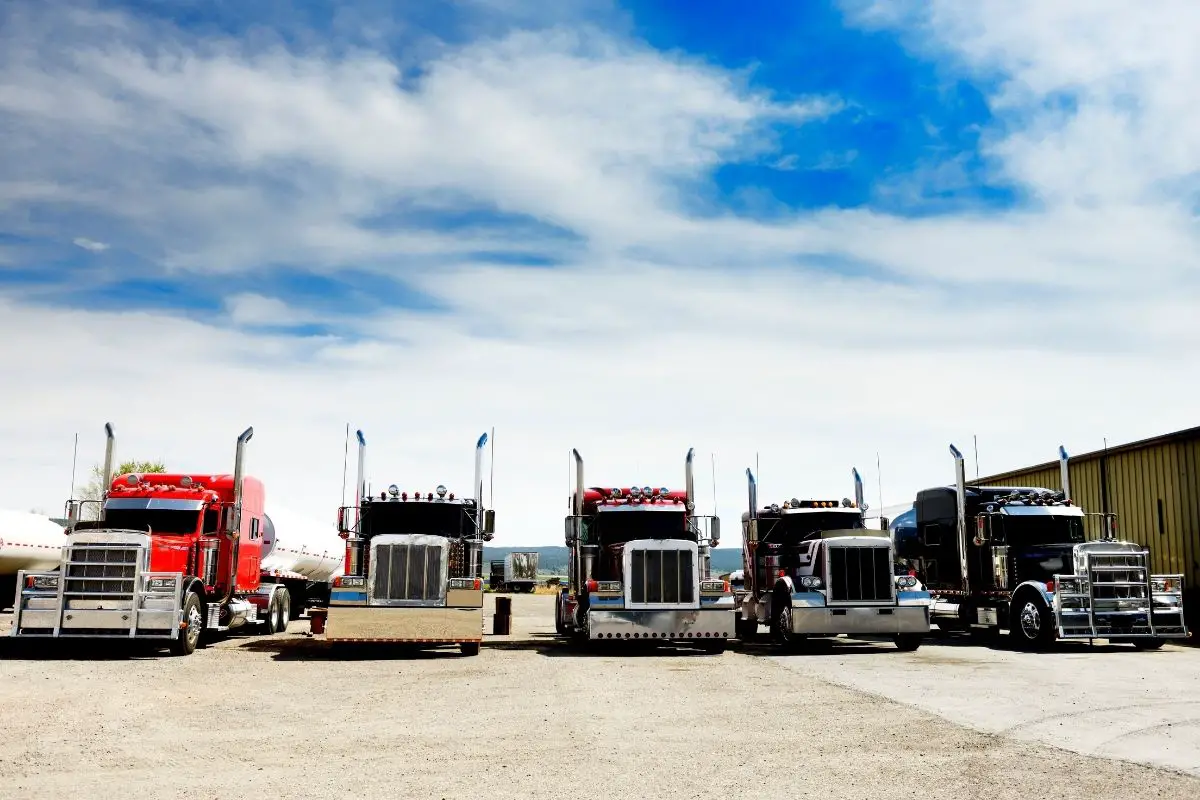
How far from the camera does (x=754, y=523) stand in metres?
22.3

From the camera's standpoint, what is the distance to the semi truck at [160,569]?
18.2 m

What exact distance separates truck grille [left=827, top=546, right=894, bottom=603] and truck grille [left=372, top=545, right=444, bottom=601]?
723 cm

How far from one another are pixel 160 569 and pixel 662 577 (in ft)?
29.4

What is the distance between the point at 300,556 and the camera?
29.8 metres

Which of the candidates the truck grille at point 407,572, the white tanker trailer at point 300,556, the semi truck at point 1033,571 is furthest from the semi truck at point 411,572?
the semi truck at point 1033,571

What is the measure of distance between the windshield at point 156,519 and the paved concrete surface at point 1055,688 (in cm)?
1109

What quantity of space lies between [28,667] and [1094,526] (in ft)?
78.1

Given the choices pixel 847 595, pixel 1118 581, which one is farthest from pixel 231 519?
pixel 1118 581

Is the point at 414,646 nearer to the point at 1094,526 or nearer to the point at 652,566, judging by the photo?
the point at 652,566

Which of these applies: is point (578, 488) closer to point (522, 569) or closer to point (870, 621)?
point (870, 621)

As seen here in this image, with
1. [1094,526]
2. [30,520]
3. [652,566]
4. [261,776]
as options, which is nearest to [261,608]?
[652,566]

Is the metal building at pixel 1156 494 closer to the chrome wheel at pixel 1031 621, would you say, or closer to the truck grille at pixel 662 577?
the chrome wheel at pixel 1031 621

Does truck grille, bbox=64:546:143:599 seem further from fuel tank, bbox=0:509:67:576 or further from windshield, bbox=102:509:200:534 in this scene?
fuel tank, bbox=0:509:67:576

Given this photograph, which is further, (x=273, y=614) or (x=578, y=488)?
(x=273, y=614)
